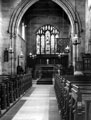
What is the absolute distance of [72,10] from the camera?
19.1 meters

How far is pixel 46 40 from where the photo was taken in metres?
29.5

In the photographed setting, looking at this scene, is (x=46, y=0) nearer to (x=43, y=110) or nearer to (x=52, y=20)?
(x=52, y=20)

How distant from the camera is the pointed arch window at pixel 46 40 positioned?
29.0 meters

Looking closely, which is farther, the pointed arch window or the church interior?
the pointed arch window

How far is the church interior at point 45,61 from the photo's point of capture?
19.0 feet

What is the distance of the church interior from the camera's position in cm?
578

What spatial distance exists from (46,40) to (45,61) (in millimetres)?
3283

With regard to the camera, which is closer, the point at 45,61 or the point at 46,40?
the point at 45,61

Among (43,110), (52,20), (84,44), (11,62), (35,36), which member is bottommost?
(43,110)

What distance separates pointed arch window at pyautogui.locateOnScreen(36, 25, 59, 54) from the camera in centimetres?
2903

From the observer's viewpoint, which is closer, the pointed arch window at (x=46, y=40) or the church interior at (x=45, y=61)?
the church interior at (x=45, y=61)

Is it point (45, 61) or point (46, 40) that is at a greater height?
point (46, 40)

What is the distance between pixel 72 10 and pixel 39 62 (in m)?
9.94

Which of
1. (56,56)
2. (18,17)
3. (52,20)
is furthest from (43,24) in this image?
(18,17)
